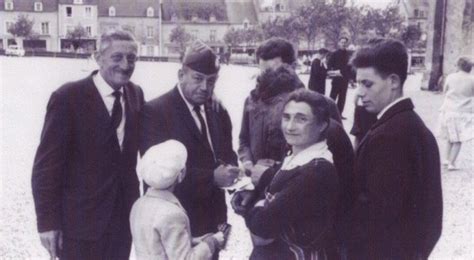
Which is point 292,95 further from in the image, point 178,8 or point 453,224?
point 178,8

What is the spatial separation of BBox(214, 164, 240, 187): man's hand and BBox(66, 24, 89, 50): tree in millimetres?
65326

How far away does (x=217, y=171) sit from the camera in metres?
3.06

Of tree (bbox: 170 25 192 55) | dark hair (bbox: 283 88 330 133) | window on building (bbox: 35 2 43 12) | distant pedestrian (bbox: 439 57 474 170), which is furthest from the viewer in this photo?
window on building (bbox: 35 2 43 12)

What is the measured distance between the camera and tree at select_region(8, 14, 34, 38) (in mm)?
68375

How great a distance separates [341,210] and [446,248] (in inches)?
124

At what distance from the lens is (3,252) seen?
5137mm

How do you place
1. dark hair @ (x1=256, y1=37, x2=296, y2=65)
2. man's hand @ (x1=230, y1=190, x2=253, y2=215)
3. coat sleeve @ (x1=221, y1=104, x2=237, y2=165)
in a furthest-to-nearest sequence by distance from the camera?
1. dark hair @ (x1=256, y1=37, x2=296, y2=65)
2. coat sleeve @ (x1=221, y1=104, x2=237, y2=165)
3. man's hand @ (x1=230, y1=190, x2=253, y2=215)

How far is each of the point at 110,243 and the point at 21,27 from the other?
70.3 metres

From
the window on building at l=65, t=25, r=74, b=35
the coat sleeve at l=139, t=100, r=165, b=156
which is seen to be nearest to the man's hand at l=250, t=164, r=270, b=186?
the coat sleeve at l=139, t=100, r=165, b=156

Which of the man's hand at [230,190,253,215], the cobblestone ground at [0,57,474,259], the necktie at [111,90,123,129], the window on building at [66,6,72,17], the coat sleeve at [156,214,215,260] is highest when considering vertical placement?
the window on building at [66,6,72,17]

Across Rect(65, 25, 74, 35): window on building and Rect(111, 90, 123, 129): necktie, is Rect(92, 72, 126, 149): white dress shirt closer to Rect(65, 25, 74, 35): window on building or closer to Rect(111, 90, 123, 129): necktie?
Rect(111, 90, 123, 129): necktie

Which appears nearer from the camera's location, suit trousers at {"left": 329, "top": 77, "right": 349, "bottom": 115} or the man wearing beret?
the man wearing beret

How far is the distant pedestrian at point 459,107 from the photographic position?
29.1 feet

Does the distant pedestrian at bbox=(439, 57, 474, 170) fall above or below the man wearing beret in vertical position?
below
